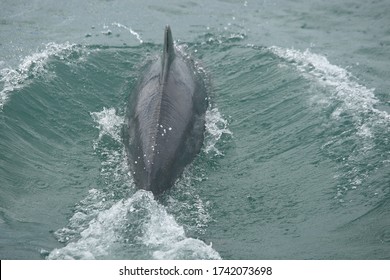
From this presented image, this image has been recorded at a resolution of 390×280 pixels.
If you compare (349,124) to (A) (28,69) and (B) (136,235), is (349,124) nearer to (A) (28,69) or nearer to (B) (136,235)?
(B) (136,235)

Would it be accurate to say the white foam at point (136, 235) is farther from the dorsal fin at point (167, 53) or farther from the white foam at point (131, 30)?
the white foam at point (131, 30)

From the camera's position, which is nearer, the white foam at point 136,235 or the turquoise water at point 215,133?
the white foam at point 136,235

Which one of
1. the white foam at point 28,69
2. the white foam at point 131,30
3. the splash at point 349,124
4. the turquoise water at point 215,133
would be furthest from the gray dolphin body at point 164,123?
the white foam at point 131,30

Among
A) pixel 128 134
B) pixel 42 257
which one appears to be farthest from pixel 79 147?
pixel 42 257

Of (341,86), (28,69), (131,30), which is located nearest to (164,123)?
(341,86)

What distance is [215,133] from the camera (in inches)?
765

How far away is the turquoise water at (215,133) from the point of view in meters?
14.8

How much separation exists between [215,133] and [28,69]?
793 centimetres

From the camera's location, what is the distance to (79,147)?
1889cm

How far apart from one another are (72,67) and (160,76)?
5.38 meters

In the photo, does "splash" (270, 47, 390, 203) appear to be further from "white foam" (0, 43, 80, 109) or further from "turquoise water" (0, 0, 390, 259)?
"white foam" (0, 43, 80, 109)

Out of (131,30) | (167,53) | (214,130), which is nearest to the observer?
(214,130)

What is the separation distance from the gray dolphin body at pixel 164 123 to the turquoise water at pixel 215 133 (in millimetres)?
386

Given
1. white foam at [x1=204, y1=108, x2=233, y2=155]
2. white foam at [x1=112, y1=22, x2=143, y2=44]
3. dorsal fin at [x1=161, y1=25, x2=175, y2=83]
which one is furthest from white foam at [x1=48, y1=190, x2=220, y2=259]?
white foam at [x1=112, y1=22, x2=143, y2=44]
